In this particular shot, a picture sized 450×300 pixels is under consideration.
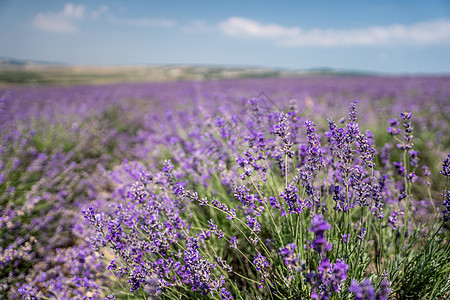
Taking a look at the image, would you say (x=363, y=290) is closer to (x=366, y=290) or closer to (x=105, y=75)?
(x=366, y=290)

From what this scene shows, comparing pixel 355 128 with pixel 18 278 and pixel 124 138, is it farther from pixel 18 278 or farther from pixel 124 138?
pixel 124 138

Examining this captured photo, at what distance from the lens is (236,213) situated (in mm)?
2219

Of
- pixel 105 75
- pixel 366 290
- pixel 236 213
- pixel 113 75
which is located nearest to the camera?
pixel 366 290

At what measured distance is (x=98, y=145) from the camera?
213 inches

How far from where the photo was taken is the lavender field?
4.40ft

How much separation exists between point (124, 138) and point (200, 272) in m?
5.36

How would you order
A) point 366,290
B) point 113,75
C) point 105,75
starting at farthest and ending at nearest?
1. point 105,75
2. point 113,75
3. point 366,290

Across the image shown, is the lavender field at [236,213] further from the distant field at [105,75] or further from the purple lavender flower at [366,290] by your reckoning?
the distant field at [105,75]

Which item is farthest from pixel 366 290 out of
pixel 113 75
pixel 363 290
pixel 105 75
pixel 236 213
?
pixel 105 75

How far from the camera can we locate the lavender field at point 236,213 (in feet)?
4.40

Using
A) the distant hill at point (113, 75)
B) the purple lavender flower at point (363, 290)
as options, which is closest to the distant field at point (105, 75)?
the distant hill at point (113, 75)

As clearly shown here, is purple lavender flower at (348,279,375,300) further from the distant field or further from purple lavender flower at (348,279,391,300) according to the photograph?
the distant field

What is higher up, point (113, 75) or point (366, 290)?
point (113, 75)

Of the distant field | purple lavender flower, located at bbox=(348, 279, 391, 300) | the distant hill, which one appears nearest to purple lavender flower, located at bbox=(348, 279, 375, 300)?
purple lavender flower, located at bbox=(348, 279, 391, 300)
